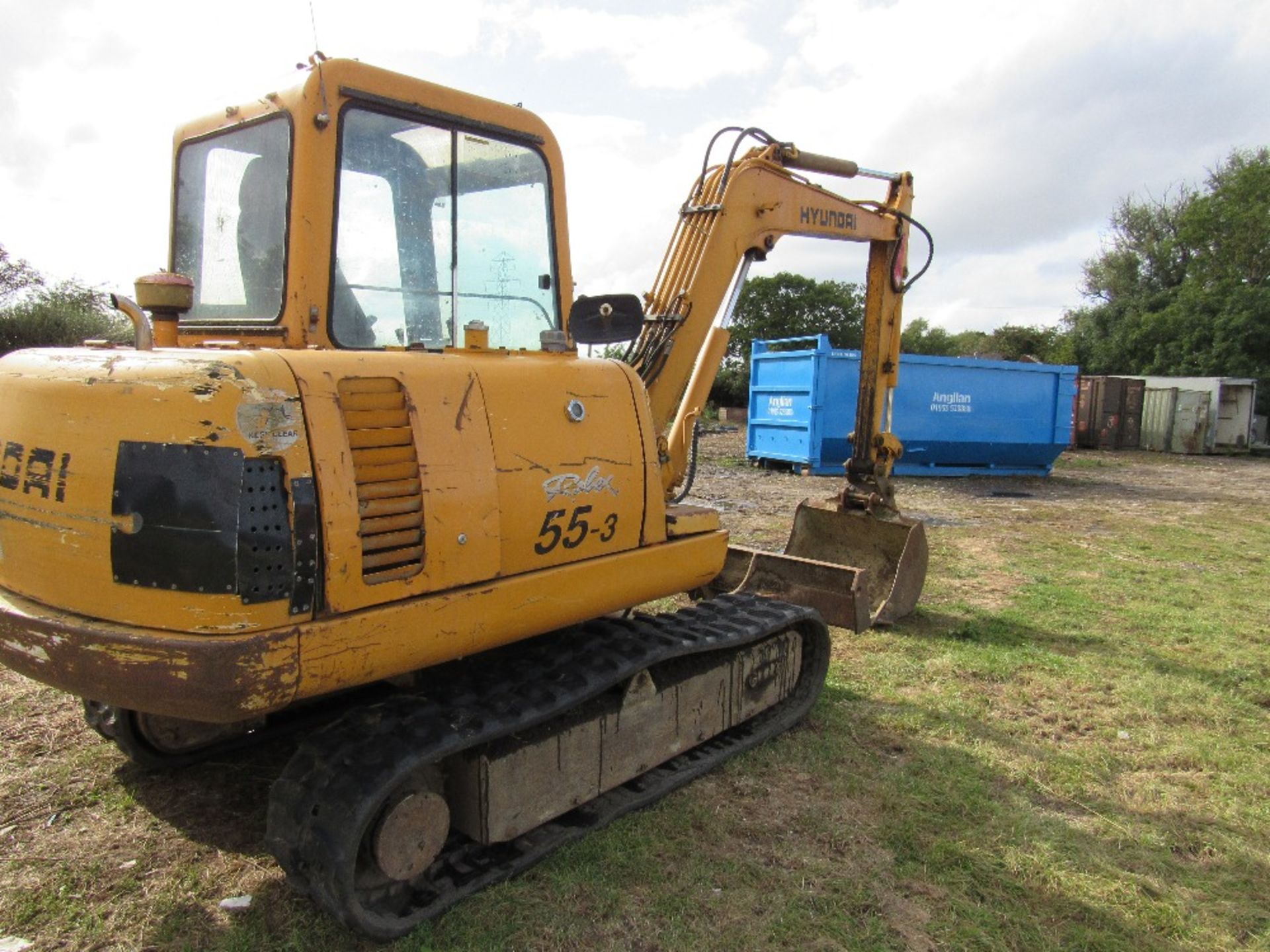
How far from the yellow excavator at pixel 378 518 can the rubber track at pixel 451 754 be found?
13 mm

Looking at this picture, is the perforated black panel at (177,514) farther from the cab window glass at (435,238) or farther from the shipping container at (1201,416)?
the shipping container at (1201,416)

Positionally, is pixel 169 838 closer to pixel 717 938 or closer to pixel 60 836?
pixel 60 836

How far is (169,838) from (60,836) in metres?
0.40

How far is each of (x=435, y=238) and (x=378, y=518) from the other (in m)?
1.20

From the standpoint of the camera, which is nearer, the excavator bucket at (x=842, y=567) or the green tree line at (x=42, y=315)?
the excavator bucket at (x=842, y=567)

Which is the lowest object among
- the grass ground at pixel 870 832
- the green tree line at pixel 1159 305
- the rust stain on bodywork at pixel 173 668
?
the grass ground at pixel 870 832

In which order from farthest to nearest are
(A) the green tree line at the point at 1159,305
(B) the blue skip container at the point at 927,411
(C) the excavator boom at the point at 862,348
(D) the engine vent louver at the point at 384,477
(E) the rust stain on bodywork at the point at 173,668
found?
(A) the green tree line at the point at 1159,305
(B) the blue skip container at the point at 927,411
(C) the excavator boom at the point at 862,348
(D) the engine vent louver at the point at 384,477
(E) the rust stain on bodywork at the point at 173,668

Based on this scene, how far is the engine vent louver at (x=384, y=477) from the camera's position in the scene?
2670 millimetres

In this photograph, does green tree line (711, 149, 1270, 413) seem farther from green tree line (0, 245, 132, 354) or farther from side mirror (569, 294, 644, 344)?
side mirror (569, 294, 644, 344)

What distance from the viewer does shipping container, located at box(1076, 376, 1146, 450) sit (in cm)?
2486

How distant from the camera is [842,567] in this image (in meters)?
5.66

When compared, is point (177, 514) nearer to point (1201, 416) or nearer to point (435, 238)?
point (435, 238)

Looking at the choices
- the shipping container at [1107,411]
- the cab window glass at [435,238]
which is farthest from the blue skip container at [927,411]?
the cab window glass at [435,238]

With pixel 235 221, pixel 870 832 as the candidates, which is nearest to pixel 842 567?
pixel 870 832
